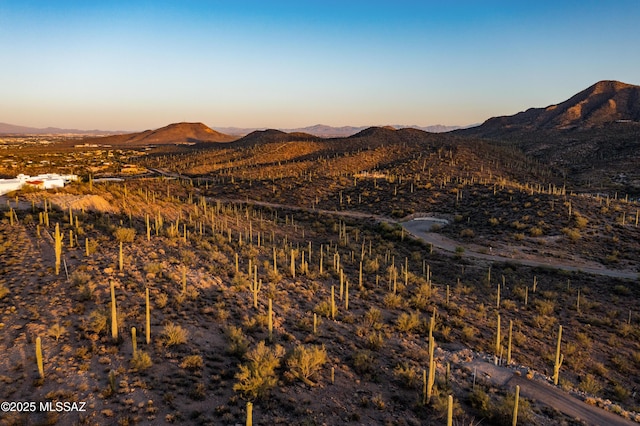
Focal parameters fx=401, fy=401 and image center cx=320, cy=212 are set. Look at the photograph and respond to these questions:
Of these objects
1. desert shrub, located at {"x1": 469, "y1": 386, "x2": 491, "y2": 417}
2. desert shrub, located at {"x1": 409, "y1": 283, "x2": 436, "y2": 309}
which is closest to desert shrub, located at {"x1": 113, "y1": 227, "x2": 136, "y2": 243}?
desert shrub, located at {"x1": 409, "y1": 283, "x2": 436, "y2": 309}

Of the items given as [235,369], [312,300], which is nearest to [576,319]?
[312,300]

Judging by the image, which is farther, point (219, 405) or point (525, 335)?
point (525, 335)

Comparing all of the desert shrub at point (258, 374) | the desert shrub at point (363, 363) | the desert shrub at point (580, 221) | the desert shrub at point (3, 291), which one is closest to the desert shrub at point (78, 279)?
the desert shrub at point (3, 291)

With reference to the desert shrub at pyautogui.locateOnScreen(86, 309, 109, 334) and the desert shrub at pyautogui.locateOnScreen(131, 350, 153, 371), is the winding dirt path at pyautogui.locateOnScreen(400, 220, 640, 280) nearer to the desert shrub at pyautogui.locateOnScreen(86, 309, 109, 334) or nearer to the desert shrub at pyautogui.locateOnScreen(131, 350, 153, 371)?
the desert shrub at pyautogui.locateOnScreen(131, 350, 153, 371)

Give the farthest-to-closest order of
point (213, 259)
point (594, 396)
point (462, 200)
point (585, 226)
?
1. point (462, 200)
2. point (585, 226)
3. point (213, 259)
4. point (594, 396)

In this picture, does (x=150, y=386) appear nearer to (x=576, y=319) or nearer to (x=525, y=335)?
(x=525, y=335)

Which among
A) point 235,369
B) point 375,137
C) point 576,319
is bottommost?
point 576,319
